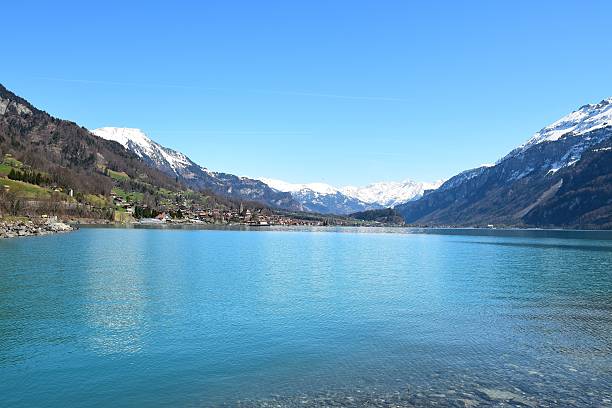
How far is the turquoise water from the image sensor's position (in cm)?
2802

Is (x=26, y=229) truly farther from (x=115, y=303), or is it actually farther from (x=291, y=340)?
(x=291, y=340)

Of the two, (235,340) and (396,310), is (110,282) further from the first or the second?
(396,310)

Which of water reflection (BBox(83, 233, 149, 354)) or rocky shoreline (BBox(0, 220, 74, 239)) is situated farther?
rocky shoreline (BBox(0, 220, 74, 239))

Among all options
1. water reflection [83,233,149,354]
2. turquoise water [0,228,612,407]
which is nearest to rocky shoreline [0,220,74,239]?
water reflection [83,233,149,354]

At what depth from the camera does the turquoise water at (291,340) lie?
28.0 m

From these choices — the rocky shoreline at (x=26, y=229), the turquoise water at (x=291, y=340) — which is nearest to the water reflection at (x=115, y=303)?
the turquoise water at (x=291, y=340)

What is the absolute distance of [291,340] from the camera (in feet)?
129

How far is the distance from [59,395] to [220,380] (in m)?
8.68

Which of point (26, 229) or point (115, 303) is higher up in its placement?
point (26, 229)

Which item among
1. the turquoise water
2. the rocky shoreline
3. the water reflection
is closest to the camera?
the turquoise water

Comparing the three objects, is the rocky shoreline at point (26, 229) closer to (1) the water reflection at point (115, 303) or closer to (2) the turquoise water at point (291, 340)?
(1) the water reflection at point (115, 303)

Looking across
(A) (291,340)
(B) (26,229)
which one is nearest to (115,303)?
(A) (291,340)

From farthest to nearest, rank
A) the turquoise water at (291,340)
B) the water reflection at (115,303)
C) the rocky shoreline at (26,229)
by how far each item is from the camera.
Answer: the rocky shoreline at (26,229) → the water reflection at (115,303) → the turquoise water at (291,340)

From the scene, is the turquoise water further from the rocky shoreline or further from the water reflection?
the rocky shoreline
